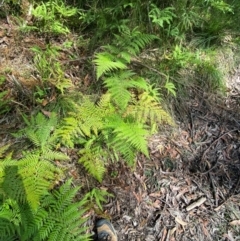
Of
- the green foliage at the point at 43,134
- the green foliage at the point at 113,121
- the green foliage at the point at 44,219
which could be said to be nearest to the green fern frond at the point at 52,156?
the green foliage at the point at 43,134

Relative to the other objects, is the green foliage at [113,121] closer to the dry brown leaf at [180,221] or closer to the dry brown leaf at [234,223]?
the dry brown leaf at [180,221]

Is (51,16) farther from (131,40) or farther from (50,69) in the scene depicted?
(131,40)

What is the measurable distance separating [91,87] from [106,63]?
0.40 meters

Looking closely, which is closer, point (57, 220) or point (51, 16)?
point (57, 220)

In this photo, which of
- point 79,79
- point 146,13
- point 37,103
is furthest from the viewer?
point 146,13

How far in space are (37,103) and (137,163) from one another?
1.14m

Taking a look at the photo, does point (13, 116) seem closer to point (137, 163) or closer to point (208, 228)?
point (137, 163)

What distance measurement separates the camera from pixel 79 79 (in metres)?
3.01

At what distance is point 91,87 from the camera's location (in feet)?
9.73

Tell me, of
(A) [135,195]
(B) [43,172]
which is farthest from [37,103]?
(A) [135,195]

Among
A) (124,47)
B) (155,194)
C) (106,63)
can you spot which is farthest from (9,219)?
(124,47)

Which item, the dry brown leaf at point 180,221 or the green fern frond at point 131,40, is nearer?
the dry brown leaf at point 180,221

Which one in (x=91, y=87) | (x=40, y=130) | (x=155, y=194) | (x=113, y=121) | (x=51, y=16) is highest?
(x=51, y=16)

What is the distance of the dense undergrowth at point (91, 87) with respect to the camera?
7.03ft
